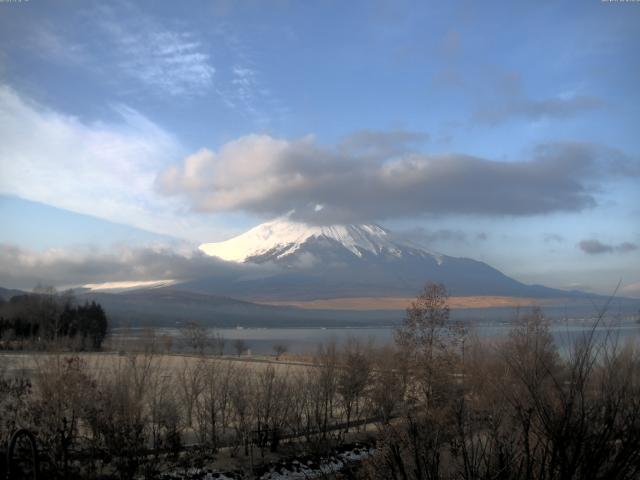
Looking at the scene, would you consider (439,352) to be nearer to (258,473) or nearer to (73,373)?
(258,473)

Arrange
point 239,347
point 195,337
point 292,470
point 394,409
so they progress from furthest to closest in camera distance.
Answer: point 195,337
point 239,347
point 394,409
point 292,470

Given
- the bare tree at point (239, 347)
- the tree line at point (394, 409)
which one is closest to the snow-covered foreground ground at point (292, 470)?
the tree line at point (394, 409)

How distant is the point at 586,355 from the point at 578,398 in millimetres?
1299

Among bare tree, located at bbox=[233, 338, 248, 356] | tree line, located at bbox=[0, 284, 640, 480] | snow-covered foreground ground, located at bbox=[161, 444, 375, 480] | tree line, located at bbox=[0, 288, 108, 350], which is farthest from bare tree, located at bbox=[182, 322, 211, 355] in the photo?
snow-covered foreground ground, located at bbox=[161, 444, 375, 480]

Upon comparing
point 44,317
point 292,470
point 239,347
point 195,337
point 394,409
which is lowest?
point 239,347

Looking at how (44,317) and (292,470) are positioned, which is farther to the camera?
(44,317)

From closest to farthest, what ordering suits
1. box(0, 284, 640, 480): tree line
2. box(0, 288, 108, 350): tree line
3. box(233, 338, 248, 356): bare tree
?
box(0, 284, 640, 480): tree line < box(0, 288, 108, 350): tree line < box(233, 338, 248, 356): bare tree

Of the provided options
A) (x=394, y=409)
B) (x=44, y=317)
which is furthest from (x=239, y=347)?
(x=394, y=409)

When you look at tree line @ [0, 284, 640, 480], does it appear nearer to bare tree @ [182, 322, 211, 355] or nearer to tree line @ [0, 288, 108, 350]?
tree line @ [0, 288, 108, 350]

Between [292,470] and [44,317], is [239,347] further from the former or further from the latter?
[292,470]

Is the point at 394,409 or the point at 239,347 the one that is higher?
the point at 394,409

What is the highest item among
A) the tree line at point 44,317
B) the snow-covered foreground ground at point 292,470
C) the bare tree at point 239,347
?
the tree line at point 44,317

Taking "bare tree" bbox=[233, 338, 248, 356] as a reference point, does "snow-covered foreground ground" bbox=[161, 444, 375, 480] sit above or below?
above

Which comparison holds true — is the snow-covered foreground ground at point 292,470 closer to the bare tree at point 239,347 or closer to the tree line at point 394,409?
the tree line at point 394,409
